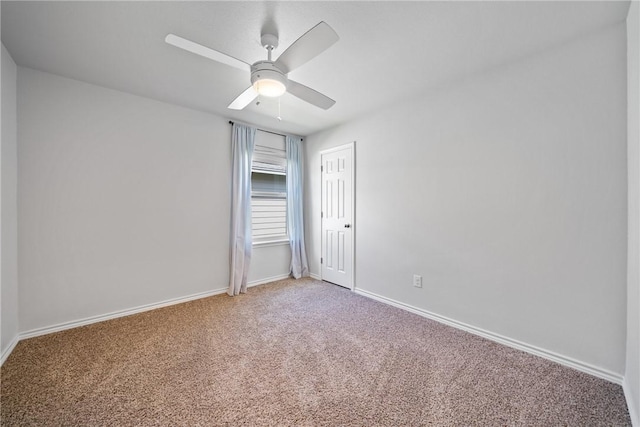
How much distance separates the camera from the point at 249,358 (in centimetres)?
201

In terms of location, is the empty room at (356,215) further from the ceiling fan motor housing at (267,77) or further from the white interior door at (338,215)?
the white interior door at (338,215)

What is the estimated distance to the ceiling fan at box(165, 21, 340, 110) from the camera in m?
1.48

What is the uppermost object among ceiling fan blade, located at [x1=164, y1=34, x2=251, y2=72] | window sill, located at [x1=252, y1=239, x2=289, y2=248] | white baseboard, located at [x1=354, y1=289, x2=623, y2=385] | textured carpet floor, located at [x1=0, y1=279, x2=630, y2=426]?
ceiling fan blade, located at [x1=164, y1=34, x2=251, y2=72]

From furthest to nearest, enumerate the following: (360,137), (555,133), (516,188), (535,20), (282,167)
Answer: (282,167) → (360,137) → (516,188) → (555,133) → (535,20)

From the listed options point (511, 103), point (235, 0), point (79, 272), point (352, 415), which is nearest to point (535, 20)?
point (511, 103)

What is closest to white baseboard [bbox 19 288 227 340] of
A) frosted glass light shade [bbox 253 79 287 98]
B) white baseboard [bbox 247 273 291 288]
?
white baseboard [bbox 247 273 291 288]

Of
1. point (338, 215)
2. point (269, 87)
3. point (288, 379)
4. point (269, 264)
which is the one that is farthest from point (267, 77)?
point (269, 264)

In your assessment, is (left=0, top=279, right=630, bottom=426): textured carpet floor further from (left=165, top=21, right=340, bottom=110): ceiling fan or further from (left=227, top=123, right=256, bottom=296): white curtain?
(left=165, top=21, right=340, bottom=110): ceiling fan

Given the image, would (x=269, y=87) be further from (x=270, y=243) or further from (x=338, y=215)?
(x=270, y=243)

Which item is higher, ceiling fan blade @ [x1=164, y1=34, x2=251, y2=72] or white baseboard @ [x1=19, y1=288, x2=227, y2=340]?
ceiling fan blade @ [x1=164, y1=34, x2=251, y2=72]

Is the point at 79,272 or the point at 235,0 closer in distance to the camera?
the point at 235,0

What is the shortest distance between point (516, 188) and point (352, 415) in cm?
211

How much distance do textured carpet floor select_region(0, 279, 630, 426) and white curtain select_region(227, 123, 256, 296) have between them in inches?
34.8

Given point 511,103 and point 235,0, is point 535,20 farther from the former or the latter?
point 235,0
